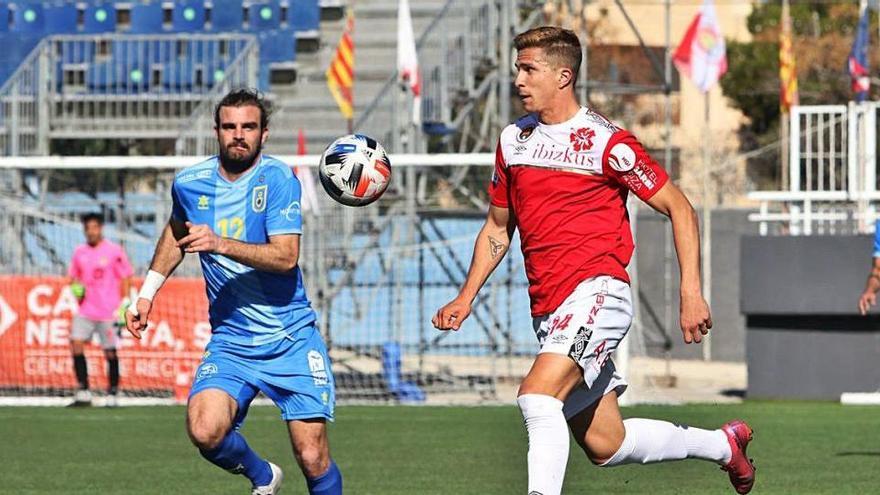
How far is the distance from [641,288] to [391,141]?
6.96m

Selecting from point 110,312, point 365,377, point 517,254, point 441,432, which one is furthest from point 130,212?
point 441,432

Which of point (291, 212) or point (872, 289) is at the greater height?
point (291, 212)

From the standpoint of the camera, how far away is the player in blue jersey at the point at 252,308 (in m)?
8.16

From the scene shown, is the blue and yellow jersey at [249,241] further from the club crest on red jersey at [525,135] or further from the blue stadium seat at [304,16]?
the blue stadium seat at [304,16]

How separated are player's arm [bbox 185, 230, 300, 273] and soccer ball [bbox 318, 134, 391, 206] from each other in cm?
43

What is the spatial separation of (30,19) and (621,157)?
24.9 meters

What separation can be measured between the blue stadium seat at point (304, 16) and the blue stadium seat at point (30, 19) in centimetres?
429

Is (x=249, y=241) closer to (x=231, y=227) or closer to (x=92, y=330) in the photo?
(x=231, y=227)

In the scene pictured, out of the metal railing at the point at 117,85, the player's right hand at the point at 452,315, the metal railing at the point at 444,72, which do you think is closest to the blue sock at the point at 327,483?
the player's right hand at the point at 452,315

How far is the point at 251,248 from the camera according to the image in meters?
7.88

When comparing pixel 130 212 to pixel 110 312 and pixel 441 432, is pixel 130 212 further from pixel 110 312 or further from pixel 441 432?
pixel 441 432

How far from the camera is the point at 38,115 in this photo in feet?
89.6

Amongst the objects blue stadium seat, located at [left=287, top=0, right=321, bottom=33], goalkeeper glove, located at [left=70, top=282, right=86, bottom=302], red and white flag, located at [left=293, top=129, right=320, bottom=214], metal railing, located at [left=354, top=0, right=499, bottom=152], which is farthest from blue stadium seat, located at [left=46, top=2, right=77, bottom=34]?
goalkeeper glove, located at [left=70, top=282, right=86, bottom=302]

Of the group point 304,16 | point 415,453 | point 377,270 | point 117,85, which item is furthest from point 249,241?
point 304,16
